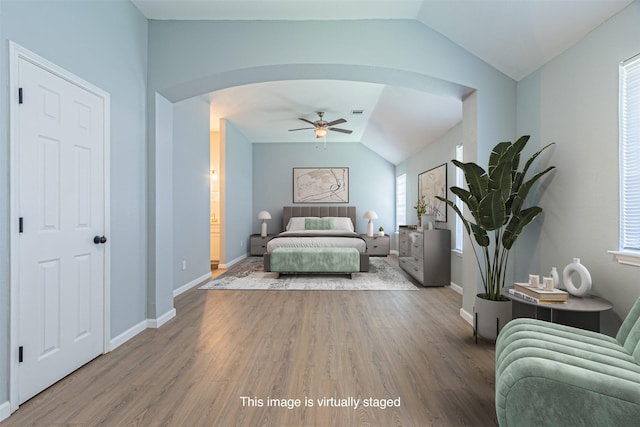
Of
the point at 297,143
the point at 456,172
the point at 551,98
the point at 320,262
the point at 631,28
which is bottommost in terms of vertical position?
the point at 320,262

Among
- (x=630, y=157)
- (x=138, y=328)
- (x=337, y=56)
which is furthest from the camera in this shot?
(x=337, y=56)

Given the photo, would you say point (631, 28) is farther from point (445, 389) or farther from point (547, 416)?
point (445, 389)

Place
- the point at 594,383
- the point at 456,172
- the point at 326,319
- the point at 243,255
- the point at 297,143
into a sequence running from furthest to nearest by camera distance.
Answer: the point at 297,143 → the point at 243,255 → the point at 456,172 → the point at 326,319 → the point at 594,383

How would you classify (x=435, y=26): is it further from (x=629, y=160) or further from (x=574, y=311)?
(x=574, y=311)

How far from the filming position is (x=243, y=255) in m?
7.68

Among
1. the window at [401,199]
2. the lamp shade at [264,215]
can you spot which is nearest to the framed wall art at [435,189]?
the window at [401,199]

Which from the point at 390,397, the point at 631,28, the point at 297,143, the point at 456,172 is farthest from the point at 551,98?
the point at 297,143

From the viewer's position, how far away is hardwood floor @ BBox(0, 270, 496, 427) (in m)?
1.80

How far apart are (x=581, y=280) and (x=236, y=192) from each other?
6.29m

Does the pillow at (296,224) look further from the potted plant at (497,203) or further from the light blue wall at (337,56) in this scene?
the potted plant at (497,203)

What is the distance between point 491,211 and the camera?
2.58m

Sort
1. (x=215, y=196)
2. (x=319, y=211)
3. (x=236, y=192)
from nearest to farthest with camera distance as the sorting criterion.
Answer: (x=236, y=192), (x=215, y=196), (x=319, y=211)

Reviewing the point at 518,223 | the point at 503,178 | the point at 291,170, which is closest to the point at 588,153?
the point at 503,178

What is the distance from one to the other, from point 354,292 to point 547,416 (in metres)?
3.26
